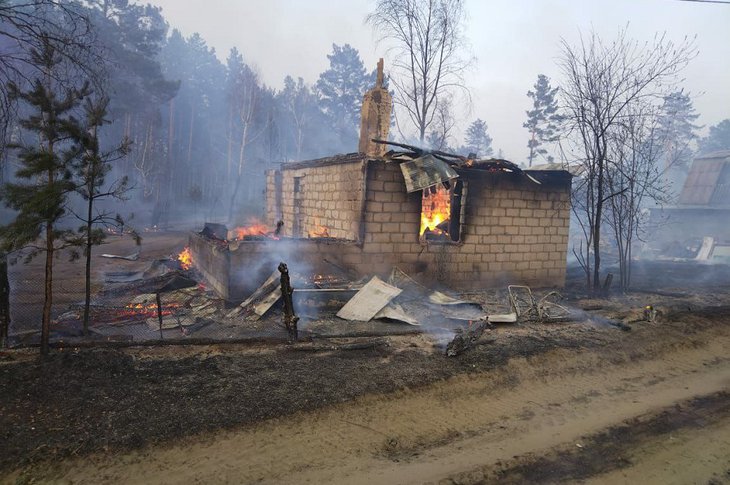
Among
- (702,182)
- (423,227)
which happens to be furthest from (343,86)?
(423,227)

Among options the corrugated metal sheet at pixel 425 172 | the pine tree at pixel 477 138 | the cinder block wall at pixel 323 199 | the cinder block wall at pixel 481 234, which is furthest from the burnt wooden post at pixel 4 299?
the pine tree at pixel 477 138

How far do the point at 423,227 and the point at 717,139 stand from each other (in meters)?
63.2

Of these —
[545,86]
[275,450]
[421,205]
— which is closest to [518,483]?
[275,450]

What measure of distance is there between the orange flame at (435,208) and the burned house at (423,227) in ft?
0.09

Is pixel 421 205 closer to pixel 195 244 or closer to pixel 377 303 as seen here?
pixel 377 303

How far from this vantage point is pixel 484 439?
4.41 m

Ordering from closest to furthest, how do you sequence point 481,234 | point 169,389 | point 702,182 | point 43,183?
1. point 169,389
2. point 43,183
3. point 481,234
4. point 702,182

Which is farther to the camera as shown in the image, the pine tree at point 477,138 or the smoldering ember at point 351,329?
the pine tree at point 477,138

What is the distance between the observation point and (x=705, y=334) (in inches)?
326

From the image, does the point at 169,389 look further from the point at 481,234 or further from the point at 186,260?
the point at 186,260

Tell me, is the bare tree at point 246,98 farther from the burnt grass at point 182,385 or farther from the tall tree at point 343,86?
the burnt grass at point 182,385

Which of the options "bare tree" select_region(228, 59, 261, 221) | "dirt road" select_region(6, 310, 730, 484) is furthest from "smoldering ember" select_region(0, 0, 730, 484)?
"bare tree" select_region(228, 59, 261, 221)

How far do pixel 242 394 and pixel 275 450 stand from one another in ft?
3.90

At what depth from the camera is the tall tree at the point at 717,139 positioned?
53.8m
